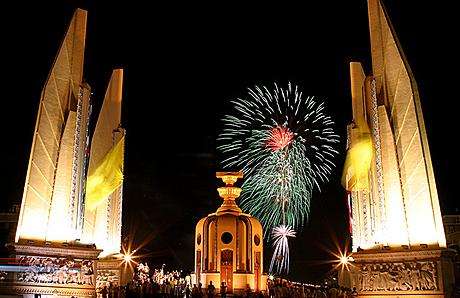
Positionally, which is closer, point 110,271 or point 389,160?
point 389,160

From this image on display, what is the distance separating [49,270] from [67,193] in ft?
10.1

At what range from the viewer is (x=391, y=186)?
21234 mm

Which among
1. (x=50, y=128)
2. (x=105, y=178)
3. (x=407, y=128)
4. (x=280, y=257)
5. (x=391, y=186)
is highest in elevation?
(x=50, y=128)

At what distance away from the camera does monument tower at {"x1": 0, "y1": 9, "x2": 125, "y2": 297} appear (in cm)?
1995

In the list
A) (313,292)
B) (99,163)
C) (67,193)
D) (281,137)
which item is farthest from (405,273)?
(99,163)

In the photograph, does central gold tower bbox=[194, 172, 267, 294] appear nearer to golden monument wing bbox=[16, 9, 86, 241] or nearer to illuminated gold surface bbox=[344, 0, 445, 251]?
illuminated gold surface bbox=[344, 0, 445, 251]

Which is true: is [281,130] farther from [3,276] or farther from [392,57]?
[3,276]

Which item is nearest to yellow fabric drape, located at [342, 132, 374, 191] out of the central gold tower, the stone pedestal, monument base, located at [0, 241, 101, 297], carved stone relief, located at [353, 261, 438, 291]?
carved stone relief, located at [353, 261, 438, 291]

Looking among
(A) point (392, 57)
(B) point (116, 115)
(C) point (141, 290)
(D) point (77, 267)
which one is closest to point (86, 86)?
(B) point (116, 115)

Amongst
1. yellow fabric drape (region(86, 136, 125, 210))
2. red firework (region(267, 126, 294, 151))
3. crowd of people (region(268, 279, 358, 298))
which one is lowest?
crowd of people (region(268, 279, 358, 298))

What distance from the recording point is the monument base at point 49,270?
1956 centimetres

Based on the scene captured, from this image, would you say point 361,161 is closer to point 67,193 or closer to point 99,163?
point 99,163

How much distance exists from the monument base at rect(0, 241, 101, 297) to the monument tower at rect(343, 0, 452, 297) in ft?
33.5

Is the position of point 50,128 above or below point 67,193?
above
